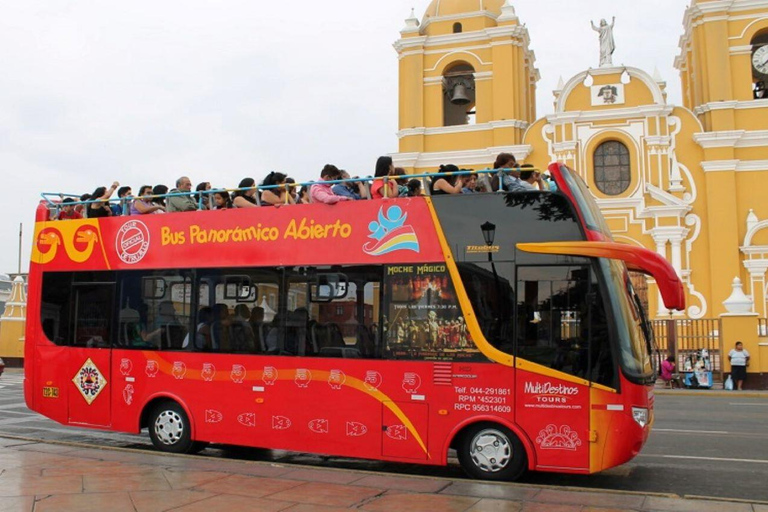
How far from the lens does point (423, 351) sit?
27.4ft

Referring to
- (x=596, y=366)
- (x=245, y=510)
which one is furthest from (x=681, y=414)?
(x=245, y=510)

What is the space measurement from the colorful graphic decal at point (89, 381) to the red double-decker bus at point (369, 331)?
0.12ft

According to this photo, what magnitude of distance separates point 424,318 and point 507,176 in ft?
6.14

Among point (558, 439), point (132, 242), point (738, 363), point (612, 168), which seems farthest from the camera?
point (612, 168)

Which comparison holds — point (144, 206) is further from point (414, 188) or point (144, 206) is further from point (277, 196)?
point (414, 188)

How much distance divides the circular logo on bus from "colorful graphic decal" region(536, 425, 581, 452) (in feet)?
19.4

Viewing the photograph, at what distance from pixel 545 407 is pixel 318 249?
10.7 ft

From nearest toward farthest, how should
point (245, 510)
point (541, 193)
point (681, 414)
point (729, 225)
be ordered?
point (245, 510), point (541, 193), point (681, 414), point (729, 225)

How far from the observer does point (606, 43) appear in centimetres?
3152

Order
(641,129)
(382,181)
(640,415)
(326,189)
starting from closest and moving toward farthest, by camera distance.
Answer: (640,415) < (382,181) < (326,189) < (641,129)

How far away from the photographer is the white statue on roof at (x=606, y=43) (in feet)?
103

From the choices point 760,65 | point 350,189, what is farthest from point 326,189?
point 760,65

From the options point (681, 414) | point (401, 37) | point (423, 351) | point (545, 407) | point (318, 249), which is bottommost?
point (681, 414)

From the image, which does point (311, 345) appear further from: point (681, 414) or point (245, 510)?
point (681, 414)
